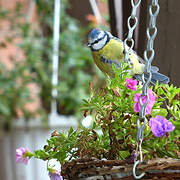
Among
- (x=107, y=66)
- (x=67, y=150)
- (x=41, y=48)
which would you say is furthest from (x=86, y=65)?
(x=67, y=150)

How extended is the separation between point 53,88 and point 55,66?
0.55ft

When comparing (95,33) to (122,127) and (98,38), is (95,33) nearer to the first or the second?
(98,38)

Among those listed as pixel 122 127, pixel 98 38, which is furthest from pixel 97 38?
pixel 122 127

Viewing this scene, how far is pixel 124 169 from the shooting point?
509 millimetres

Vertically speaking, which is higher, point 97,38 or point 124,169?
point 97,38

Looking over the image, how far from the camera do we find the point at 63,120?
2.67 m

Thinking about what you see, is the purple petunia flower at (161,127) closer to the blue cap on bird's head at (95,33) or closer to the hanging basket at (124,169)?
the hanging basket at (124,169)

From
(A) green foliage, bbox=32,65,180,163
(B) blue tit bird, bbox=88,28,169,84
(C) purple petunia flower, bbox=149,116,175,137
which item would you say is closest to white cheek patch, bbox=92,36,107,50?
(B) blue tit bird, bbox=88,28,169,84

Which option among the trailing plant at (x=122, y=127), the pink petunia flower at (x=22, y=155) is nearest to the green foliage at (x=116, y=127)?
the trailing plant at (x=122, y=127)

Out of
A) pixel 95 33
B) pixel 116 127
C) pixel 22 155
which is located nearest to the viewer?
pixel 116 127

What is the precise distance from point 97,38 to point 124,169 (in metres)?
0.45

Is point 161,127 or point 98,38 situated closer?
point 161,127

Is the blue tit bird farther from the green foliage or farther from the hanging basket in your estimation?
the hanging basket

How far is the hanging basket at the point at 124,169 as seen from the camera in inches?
19.7
